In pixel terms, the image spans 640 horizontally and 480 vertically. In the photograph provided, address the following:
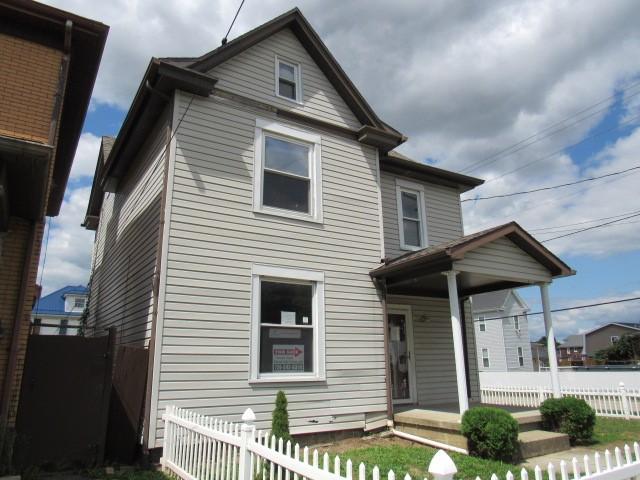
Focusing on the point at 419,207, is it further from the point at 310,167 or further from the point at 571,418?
the point at 571,418

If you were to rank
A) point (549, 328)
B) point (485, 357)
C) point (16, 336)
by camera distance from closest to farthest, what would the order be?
point (16, 336) → point (549, 328) → point (485, 357)

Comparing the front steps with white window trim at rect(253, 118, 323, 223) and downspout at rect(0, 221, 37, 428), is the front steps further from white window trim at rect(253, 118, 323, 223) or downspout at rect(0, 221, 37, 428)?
downspout at rect(0, 221, 37, 428)

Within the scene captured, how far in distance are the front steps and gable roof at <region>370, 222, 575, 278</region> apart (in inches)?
109

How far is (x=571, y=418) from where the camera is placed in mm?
8320

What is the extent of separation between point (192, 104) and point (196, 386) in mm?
4895

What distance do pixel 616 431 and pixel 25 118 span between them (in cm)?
1226

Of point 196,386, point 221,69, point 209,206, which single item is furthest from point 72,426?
point 221,69

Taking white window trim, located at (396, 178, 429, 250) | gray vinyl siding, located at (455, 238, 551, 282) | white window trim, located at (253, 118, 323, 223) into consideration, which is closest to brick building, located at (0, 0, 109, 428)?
white window trim, located at (253, 118, 323, 223)

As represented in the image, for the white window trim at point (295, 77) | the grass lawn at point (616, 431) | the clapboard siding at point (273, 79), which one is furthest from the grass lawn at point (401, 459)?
the white window trim at point (295, 77)

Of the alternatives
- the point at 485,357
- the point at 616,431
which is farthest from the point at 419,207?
the point at 485,357

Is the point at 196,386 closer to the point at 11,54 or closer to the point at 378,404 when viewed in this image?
the point at 378,404

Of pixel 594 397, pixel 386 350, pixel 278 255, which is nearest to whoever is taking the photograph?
pixel 278 255

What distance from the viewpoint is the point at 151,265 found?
26.9 ft

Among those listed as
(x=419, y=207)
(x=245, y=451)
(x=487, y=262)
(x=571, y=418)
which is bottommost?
(x=571, y=418)
